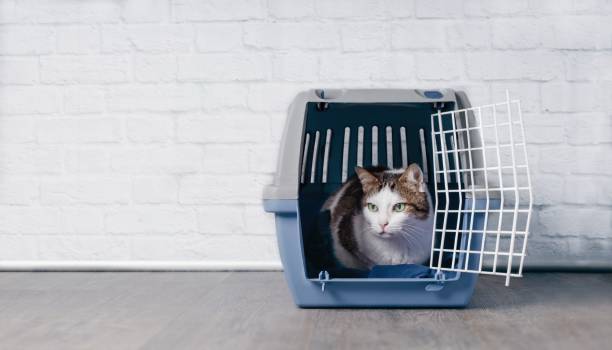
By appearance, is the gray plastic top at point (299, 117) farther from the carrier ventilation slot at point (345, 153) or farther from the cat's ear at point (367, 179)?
the carrier ventilation slot at point (345, 153)

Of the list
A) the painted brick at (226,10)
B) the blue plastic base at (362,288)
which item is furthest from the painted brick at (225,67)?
the blue plastic base at (362,288)

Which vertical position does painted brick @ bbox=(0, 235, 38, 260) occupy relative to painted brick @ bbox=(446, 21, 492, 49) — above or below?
below

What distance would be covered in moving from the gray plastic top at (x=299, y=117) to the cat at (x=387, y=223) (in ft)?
0.53

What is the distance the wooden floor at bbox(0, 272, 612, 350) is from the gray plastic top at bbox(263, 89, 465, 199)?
0.84ft

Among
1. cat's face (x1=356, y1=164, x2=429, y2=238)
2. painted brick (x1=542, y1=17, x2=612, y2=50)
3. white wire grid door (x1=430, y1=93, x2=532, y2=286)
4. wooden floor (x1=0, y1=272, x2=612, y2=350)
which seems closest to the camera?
wooden floor (x1=0, y1=272, x2=612, y2=350)

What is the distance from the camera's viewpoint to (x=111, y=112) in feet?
6.73

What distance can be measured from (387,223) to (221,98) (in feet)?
2.47

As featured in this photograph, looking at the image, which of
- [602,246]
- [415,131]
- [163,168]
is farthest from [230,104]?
[602,246]

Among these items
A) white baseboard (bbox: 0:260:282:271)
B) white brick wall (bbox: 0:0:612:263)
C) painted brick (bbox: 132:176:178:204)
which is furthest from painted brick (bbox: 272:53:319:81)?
white baseboard (bbox: 0:260:282:271)

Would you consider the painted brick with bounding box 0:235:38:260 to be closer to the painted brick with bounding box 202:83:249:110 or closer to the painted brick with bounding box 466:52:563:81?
the painted brick with bounding box 202:83:249:110

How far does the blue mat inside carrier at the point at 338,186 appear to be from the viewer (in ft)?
4.54

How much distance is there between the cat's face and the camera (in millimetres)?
1506

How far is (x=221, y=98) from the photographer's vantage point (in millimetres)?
2027

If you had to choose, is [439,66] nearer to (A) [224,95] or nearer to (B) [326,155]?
(B) [326,155]
